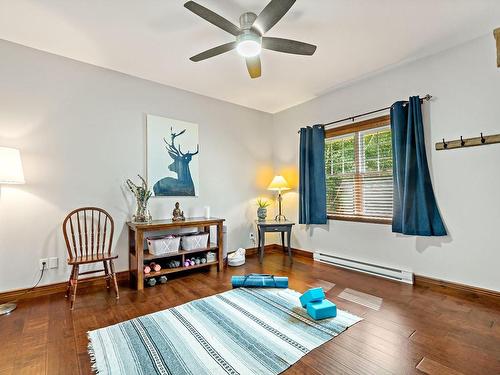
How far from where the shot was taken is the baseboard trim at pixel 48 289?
8.02 feet

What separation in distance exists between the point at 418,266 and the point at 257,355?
89.4 inches

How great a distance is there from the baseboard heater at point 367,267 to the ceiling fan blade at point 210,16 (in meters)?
3.06

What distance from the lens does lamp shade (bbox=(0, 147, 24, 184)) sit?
2.18 metres

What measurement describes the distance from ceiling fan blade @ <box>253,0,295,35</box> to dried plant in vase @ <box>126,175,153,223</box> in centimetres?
222

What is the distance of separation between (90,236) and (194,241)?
1.19m

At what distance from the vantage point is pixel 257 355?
1.61 metres

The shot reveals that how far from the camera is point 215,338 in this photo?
5.91ft

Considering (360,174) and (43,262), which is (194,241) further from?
(360,174)

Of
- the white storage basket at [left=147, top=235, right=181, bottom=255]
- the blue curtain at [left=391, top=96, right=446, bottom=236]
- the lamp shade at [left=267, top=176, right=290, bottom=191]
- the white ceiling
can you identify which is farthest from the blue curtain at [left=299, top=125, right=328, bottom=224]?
the white storage basket at [left=147, top=235, right=181, bottom=255]

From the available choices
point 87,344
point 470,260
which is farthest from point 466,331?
point 87,344

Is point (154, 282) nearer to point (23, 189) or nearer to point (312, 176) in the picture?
point (23, 189)

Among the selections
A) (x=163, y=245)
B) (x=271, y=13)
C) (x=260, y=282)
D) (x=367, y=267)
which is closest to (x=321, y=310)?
(x=260, y=282)

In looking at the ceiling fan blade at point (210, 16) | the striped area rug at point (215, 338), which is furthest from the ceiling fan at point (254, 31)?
the striped area rug at point (215, 338)

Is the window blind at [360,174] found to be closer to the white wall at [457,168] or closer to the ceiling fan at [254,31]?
the white wall at [457,168]
